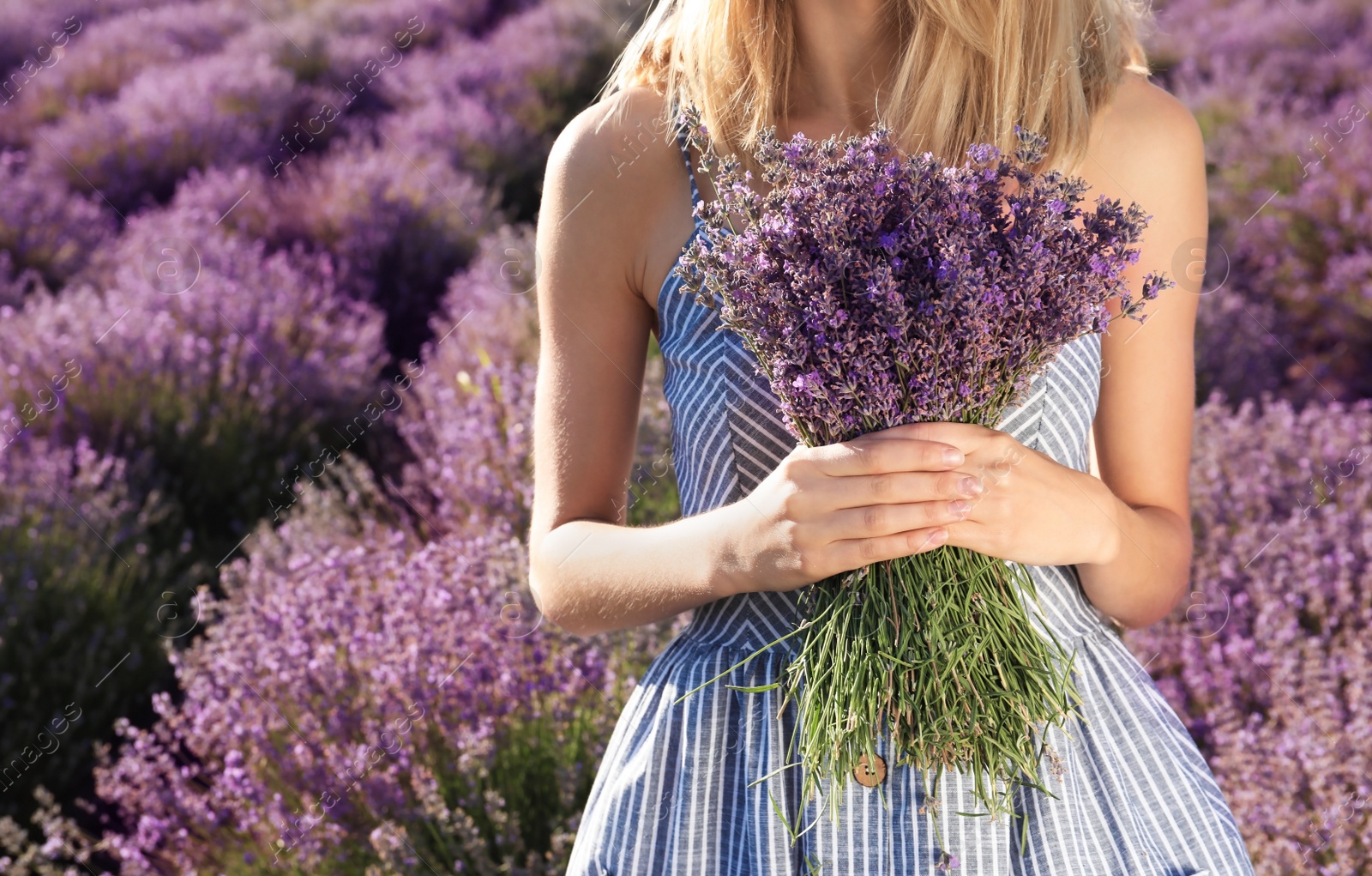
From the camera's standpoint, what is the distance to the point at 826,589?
42.5 inches

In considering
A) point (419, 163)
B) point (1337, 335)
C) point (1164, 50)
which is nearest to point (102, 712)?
point (419, 163)

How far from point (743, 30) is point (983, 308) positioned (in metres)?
0.74

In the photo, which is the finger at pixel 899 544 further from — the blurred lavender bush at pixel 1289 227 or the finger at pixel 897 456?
the blurred lavender bush at pixel 1289 227

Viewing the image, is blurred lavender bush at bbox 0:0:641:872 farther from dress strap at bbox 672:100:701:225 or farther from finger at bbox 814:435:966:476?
finger at bbox 814:435:966:476

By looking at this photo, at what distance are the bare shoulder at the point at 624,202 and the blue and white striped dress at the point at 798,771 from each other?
0.04m

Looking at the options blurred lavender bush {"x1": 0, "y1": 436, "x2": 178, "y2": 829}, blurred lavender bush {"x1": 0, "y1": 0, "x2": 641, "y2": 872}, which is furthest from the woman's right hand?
blurred lavender bush {"x1": 0, "y1": 436, "x2": 178, "y2": 829}

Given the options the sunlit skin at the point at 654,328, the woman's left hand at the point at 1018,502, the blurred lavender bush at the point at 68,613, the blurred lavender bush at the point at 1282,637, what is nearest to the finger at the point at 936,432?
the woman's left hand at the point at 1018,502

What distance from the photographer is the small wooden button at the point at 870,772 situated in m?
1.06

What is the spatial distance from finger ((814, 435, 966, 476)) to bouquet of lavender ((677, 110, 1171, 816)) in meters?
0.03

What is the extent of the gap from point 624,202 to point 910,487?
62 centimetres

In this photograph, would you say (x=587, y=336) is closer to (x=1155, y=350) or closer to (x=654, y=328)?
(x=654, y=328)

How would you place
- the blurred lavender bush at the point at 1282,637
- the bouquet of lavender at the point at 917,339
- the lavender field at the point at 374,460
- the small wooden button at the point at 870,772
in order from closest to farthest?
the bouquet of lavender at the point at 917,339, the small wooden button at the point at 870,772, the blurred lavender bush at the point at 1282,637, the lavender field at the point at 374,460

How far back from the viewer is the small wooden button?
1.06 m

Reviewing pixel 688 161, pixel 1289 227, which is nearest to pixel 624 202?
pixel 688 161
